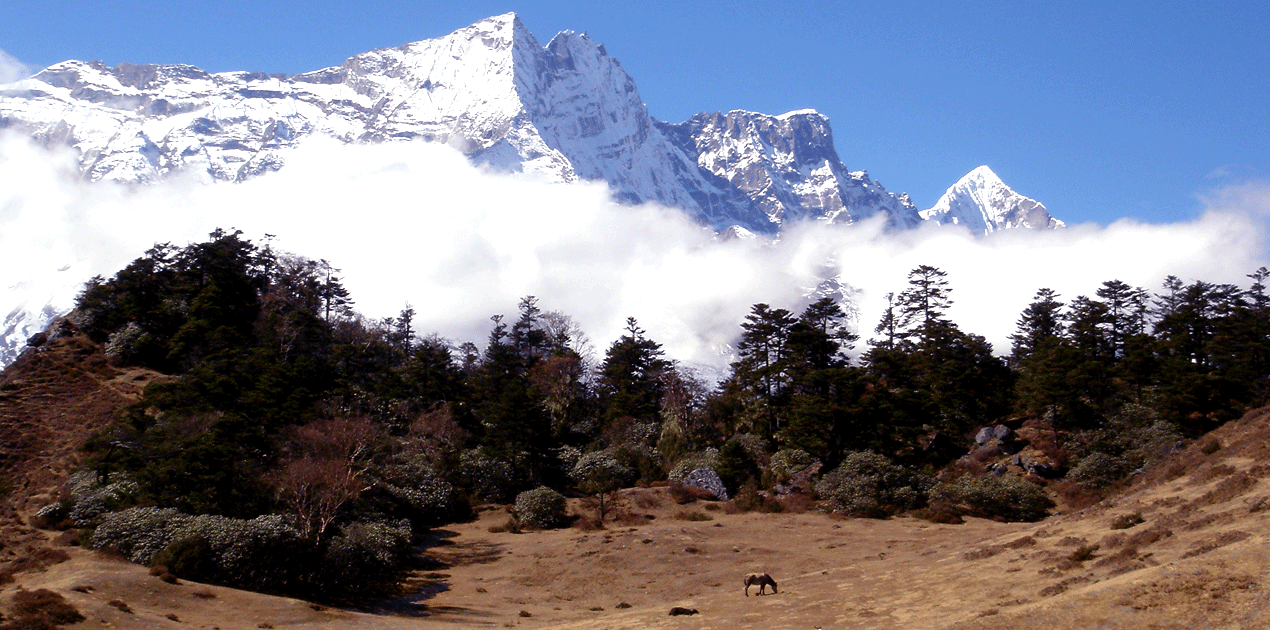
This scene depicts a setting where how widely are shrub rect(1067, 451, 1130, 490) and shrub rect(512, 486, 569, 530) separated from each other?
28.3 meters

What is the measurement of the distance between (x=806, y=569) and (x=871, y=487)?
15.6m

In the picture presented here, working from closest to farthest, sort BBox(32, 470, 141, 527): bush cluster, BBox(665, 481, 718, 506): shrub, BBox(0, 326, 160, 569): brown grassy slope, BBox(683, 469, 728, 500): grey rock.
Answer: BBox(32, 470, 141, 527): bush cluster < BBox(0, 326, 160, 569): brown grassy slope < BBox(665, 481, 718, 506): shrub < BBox(683, 469, 728, 500): grey rock

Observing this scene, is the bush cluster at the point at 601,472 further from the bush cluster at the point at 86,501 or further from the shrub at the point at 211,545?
the bush cluster at the point at 86,501

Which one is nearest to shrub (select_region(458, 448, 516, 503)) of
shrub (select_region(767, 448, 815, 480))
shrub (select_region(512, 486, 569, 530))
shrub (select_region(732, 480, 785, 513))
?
shrub (select_region(512, 486, 569, 530))

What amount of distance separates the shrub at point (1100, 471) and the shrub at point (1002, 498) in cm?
268

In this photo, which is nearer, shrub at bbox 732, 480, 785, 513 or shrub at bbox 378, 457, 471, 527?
shrub at bbox 378, 457, 471, 527

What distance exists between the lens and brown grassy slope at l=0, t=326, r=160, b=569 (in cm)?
4497

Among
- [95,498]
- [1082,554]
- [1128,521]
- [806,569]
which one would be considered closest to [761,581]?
[806,569]

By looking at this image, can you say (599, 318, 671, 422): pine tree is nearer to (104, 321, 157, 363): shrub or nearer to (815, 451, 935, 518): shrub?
(815, 451, 935, 518): shrub

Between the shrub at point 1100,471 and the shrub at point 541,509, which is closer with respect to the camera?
the shrub at point 1100,471

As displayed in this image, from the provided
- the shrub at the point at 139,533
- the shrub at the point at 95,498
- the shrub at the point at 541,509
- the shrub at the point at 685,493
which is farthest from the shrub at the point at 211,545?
the shrub at the point at 685,493

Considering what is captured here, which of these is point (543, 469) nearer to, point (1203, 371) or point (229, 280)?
point (229, 280)

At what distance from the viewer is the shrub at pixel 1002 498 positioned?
135ft

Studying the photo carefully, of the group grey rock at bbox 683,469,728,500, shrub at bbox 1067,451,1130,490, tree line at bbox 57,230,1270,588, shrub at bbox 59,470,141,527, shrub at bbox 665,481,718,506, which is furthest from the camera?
grey rock at bbox 683,469,728,500
